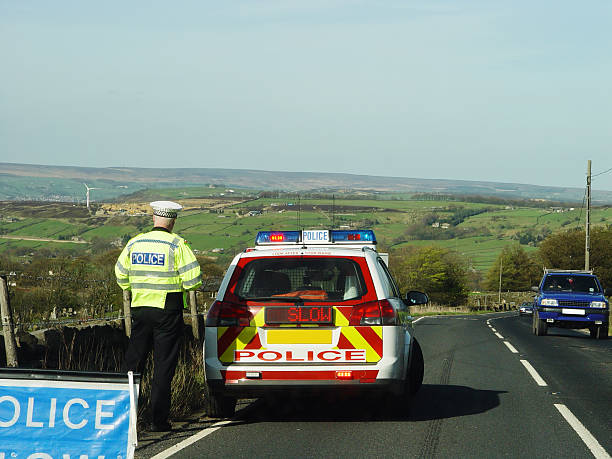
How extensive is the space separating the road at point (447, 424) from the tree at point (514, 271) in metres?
112

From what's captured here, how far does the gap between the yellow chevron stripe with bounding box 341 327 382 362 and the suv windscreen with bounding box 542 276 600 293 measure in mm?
17761

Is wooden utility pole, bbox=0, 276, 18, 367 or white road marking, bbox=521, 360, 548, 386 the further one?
white road marking, bbox=521, 360, 548, 386

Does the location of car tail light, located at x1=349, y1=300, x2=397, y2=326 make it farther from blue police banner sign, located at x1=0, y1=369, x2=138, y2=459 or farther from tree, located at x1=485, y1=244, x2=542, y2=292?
tree, located at x1=485, y1=244, x2=542, y2=292

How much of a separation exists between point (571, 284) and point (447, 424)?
1732 cm

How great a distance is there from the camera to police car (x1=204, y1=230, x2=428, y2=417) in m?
7.53

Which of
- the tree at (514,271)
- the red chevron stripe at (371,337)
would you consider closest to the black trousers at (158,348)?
the red chevron stripe at (371,337)

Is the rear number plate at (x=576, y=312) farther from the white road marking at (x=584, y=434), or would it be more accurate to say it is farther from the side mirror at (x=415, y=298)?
the side mirror at (x=415, y=298)

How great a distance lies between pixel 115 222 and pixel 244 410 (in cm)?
3827

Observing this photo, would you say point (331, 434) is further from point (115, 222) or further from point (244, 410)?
point (115, 222)

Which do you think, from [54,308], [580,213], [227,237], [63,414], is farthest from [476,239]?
[63,414]

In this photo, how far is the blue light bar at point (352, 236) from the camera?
29.8 ft

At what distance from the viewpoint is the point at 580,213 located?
13175 centimetres

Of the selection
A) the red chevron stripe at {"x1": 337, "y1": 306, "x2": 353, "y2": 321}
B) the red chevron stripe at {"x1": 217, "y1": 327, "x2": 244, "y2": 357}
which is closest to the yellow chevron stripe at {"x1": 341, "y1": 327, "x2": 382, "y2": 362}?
the red chevron stripe at {"x1": 337, "y1": 306, "x2": 353, "y2": 321}

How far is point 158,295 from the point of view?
745 cm
